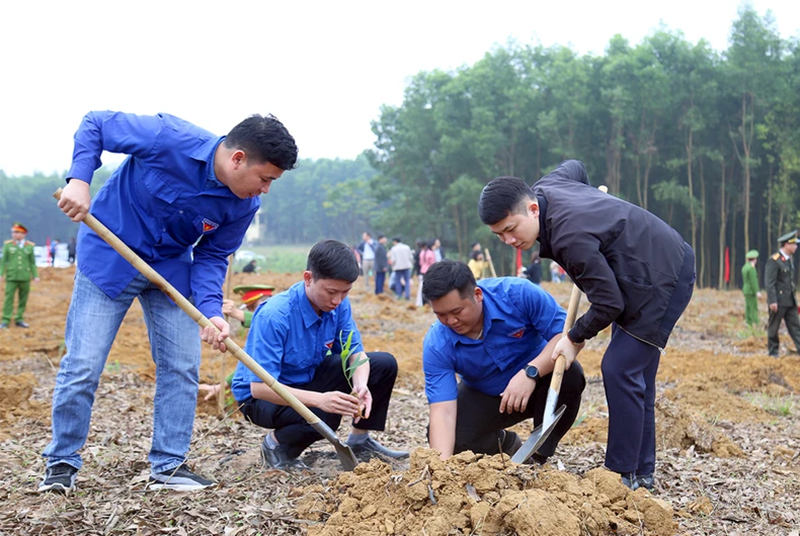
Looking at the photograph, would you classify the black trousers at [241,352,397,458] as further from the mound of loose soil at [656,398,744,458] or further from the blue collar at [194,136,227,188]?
the mound of loose soil at [656,398,744,458]

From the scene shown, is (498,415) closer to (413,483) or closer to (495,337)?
(495,337)

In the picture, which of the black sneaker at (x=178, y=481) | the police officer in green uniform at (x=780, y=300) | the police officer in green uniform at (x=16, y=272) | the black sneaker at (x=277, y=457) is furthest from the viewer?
the police officer in green uniform at (x=16, y=272)

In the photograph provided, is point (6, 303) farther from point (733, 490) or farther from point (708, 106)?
point (708, 106)

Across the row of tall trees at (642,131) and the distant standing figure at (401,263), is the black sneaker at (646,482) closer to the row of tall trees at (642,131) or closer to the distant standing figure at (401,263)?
the distant standing figure at (401,263)

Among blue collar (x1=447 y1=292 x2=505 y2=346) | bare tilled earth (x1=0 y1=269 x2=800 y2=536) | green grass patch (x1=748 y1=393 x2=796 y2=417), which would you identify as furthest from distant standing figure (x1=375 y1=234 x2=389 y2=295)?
blue collar (x1=447 y1=292 x2=505 y2=346)

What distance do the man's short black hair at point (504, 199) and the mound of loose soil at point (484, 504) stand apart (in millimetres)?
1031

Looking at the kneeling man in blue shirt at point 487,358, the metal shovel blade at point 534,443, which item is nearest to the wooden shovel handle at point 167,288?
the kneeling man in blue shirt at point 487,358

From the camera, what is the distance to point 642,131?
27734mm

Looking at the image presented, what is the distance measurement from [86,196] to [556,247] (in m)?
1.93

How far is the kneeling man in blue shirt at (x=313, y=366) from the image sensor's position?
3.40 m

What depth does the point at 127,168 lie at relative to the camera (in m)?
3.20

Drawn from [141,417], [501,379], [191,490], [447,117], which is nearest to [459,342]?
[501,379]

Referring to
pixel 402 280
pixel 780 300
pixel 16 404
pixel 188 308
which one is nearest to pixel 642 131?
pixel 402 280

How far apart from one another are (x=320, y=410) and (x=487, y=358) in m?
0.88
